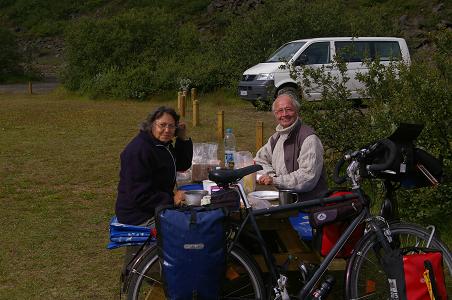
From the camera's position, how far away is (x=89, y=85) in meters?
23.8

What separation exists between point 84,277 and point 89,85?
62.8ft

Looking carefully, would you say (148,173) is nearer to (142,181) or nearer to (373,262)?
(142,181)

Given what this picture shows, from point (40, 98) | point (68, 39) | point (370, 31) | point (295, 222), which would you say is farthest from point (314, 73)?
point (68, 39)

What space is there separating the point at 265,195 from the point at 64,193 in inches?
174

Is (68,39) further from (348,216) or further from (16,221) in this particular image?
(348,216)

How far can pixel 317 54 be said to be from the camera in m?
16.8

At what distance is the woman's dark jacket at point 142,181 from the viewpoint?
445cm

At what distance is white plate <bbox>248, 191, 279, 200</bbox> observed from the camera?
178 inches

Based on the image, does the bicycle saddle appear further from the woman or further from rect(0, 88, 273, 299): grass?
rect(0, 88, 273, 299): grass

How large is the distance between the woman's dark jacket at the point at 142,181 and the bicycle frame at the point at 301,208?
87 centimetres

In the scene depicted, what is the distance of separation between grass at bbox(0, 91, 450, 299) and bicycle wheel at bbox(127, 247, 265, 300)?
52.1 inches

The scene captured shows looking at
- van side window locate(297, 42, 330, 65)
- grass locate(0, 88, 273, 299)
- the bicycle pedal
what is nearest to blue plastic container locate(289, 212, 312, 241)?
the bicycle pedal

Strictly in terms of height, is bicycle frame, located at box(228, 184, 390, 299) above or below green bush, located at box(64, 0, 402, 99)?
below

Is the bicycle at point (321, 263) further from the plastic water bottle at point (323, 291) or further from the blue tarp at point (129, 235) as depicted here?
the blue tarp at point (129, 235)
